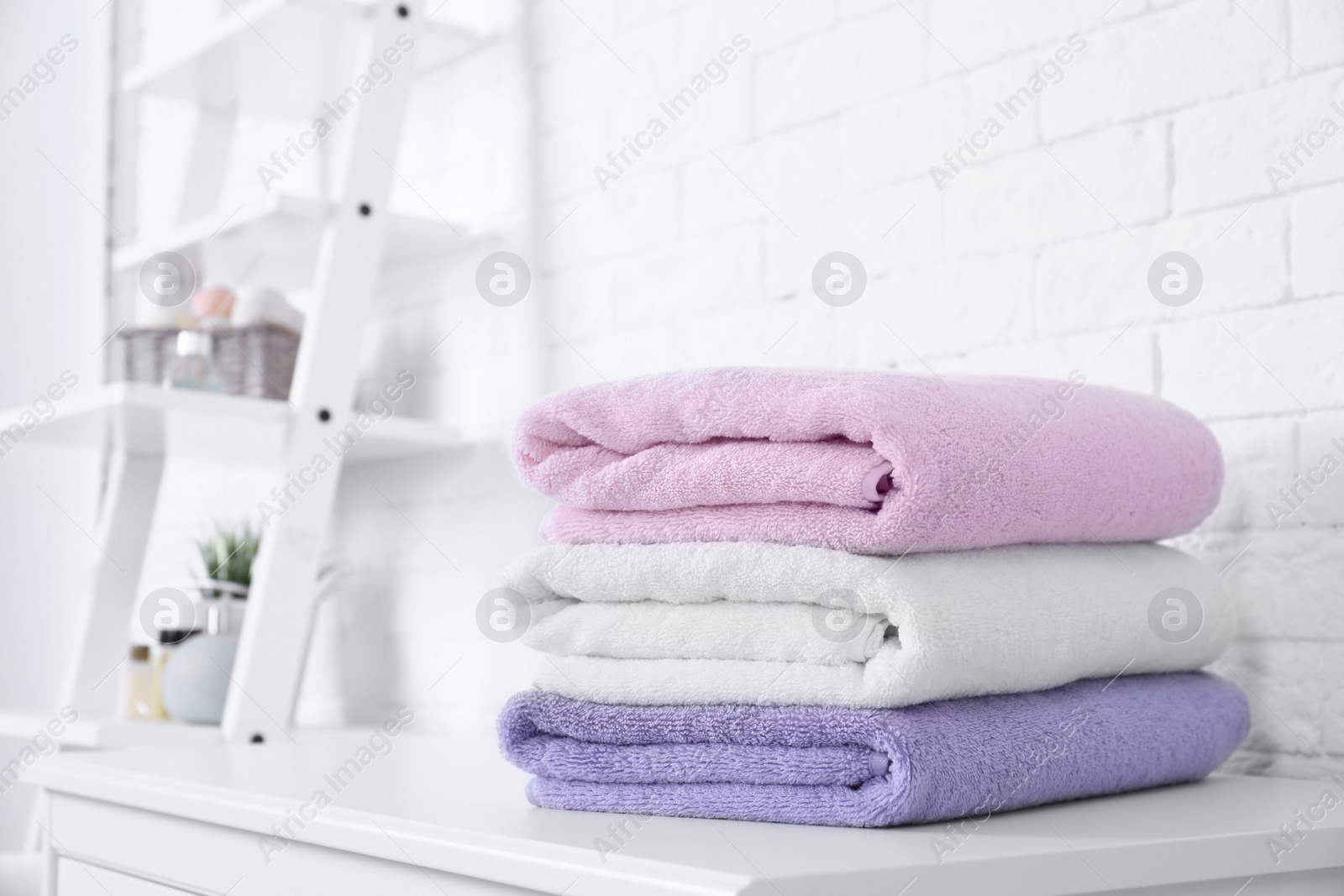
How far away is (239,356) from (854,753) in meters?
0.99

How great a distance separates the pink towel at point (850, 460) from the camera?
23.3 inches

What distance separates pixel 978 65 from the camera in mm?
987

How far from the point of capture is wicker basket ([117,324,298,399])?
136 centimetres

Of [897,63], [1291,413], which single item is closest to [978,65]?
[897,63]

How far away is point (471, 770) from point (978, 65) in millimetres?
641

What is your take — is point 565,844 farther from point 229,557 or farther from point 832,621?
point 229,557

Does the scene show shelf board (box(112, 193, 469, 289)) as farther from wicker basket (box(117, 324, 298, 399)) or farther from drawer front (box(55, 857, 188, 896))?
drawer front (box(55, 857, 188, 896))

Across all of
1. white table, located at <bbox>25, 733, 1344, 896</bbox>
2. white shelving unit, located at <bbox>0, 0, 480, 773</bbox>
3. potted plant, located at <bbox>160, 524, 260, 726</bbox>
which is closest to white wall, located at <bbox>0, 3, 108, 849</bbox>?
white shelving unit, located at <bbox>0, 0, 480, 773</bbox>

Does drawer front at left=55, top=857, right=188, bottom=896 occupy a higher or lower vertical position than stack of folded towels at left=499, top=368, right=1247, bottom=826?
lower

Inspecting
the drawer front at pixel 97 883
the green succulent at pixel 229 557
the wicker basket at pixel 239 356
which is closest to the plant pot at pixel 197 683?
the green succulent at pixel 229 557

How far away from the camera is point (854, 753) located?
579 millimetres

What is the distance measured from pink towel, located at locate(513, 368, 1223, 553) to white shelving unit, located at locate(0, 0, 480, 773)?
2.02ft

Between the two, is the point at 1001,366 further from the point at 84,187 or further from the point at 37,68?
the point at 37,68

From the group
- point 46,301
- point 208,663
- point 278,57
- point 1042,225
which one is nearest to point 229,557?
point 208,663
